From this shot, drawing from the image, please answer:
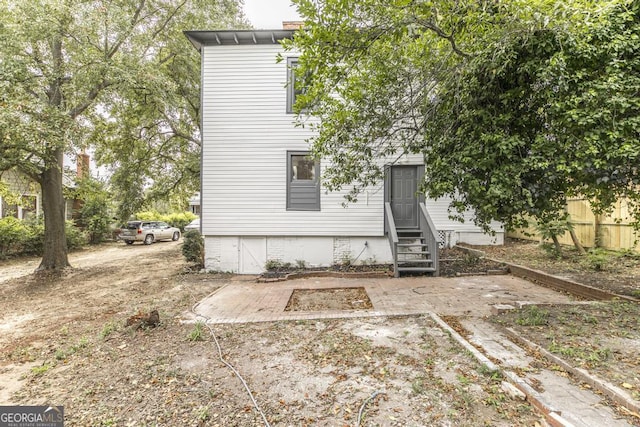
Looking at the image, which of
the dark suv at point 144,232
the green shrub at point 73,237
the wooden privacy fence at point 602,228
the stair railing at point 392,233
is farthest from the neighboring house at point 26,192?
the wooden privacy fence at point 602,228

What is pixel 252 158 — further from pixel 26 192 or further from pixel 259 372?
pixel 26 192

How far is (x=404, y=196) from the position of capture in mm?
9664

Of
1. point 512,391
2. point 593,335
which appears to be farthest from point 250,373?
point 593,335

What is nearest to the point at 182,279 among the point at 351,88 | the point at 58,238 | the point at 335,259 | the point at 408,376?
the point at 335,259

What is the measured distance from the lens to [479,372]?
10.5ft

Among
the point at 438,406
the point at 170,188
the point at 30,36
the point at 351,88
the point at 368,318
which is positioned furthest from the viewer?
the point at 170,188

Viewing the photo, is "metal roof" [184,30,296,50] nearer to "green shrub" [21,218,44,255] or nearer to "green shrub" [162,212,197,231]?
"green shrub" [21,218,44,255]

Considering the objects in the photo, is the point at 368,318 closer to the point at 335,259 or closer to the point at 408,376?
the point at 408,376

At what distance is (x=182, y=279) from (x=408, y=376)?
293 inches

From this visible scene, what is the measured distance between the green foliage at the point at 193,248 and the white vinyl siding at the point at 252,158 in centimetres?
105

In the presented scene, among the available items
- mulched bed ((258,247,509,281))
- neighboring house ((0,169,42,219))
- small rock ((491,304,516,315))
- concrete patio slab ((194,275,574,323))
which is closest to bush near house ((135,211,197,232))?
neighboring house ((0,169,42,219))

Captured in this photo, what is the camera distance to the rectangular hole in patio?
5.73 meters

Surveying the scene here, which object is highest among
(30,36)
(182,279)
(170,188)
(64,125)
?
(30,36)

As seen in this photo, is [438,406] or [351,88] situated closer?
[438,406]
